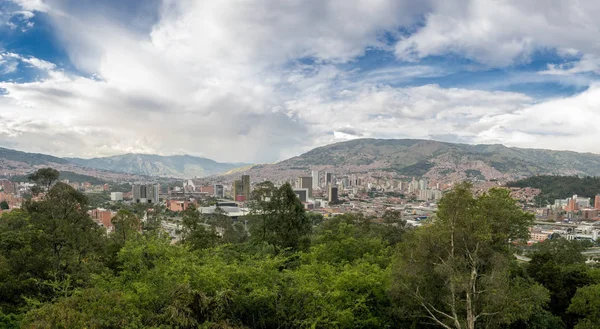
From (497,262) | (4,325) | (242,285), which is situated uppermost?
(497,262)

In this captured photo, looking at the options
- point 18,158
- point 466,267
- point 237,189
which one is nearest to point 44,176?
point 466,267

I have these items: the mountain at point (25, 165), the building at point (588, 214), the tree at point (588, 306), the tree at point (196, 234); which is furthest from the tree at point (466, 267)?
the mountain at point (25, 165)

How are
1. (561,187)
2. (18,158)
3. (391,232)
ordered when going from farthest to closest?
1. (18,158)
2. (561,187)
3. (391,232)

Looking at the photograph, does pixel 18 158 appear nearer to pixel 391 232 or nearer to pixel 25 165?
pixel 25 165

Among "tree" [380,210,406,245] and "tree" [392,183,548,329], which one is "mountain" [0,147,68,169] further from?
"tree" [392,183,548,329]

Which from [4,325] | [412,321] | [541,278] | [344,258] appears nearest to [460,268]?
[412,321]

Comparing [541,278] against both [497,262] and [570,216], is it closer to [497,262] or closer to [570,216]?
[497,262]
